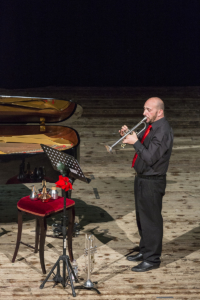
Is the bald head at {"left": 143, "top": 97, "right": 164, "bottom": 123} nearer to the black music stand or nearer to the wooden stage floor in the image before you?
the black music stand

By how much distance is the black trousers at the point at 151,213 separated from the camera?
3898 millimetres

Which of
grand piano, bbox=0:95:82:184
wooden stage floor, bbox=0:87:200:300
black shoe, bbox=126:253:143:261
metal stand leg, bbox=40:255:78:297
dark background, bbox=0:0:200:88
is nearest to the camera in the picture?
metal stand leg, bbox=40:255:78:297

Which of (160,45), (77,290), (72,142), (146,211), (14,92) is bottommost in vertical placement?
(77,290)

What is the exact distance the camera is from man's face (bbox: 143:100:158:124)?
374cm

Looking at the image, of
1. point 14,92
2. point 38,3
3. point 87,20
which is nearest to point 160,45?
point 87,20

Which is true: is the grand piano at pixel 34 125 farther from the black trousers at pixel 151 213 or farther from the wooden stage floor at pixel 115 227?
the black trousers at pixel 151 213

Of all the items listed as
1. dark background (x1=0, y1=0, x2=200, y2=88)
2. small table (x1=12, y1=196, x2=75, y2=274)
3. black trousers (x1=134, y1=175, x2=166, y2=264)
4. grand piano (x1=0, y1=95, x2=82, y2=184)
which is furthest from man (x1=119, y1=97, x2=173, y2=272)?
dark background (x1=0, y1=0, x2=200, y2=88)

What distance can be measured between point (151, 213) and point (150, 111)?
3.05 feet

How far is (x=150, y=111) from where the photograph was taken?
3.77m

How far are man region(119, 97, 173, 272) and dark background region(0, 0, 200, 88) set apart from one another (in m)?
8.89

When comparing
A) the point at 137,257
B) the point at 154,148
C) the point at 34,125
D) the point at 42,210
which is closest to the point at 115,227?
the point at 137,257

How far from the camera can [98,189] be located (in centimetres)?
632

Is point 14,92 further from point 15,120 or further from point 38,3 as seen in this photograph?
point 15,120

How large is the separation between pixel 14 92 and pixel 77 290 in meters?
8.73
